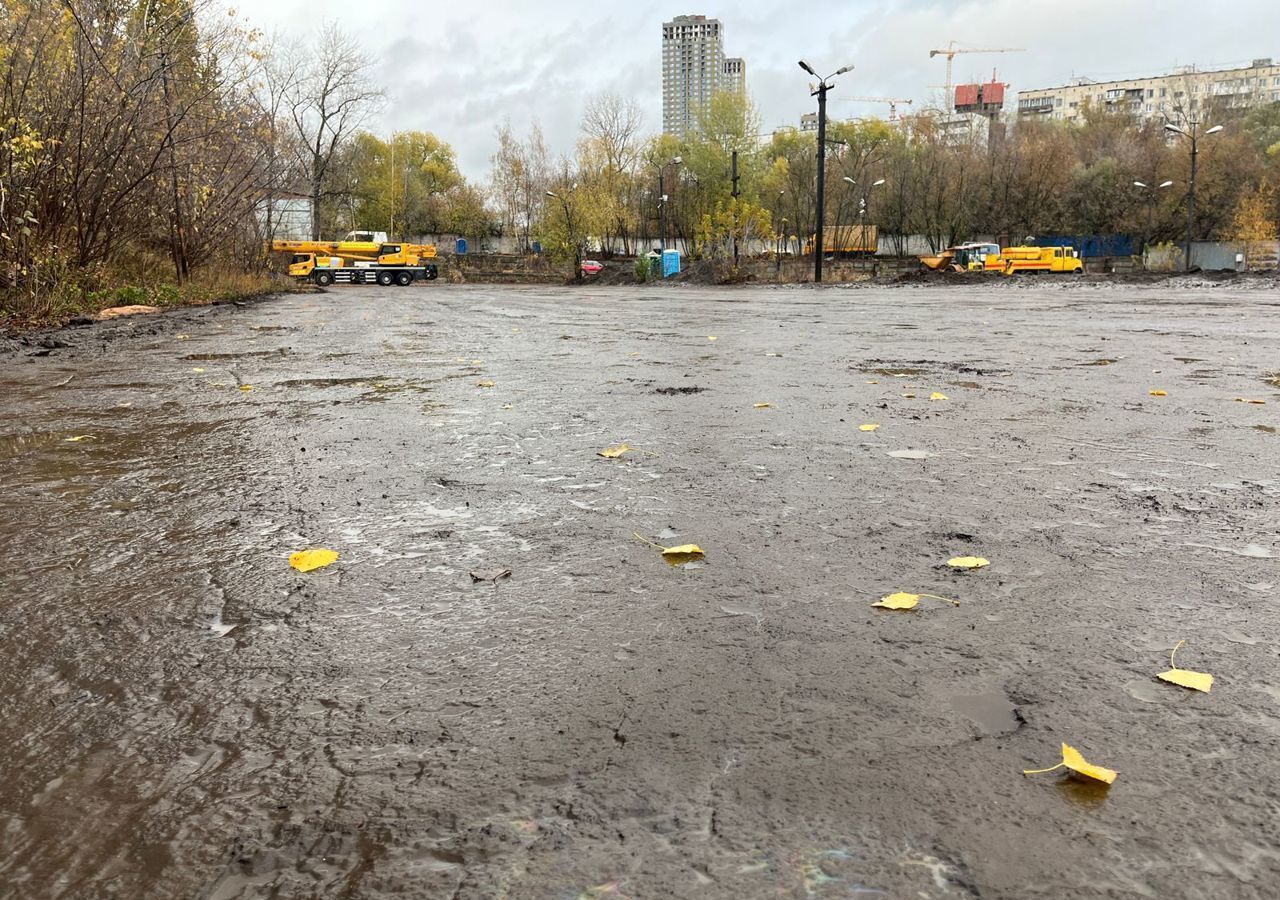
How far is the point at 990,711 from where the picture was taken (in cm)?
187

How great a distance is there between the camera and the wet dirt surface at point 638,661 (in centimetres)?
145

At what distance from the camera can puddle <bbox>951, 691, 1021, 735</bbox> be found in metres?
1.80

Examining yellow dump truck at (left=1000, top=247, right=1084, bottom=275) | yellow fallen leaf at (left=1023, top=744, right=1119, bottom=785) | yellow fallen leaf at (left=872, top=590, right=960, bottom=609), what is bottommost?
yellow fallen leaf at (left=1023, top=744, right=1119, bottom=785)

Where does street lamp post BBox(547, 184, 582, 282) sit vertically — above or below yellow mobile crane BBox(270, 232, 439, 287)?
above

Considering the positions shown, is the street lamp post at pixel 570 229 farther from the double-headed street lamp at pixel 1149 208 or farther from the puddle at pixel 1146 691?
the puddle at pixel 1146 691

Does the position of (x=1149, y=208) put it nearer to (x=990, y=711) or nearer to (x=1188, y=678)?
(x=1188, y=678)

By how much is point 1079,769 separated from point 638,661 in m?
0.92

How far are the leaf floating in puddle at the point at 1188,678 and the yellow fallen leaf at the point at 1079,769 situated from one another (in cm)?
44

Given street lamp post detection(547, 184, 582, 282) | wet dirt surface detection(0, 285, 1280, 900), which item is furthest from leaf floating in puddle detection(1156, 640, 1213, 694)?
street lamp post detection(547, 184, 582, 282)

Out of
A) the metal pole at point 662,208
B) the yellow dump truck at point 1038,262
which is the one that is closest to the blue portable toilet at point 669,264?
the metal pole at point 662,208

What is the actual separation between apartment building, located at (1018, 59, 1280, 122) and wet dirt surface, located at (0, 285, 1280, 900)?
78.5 m

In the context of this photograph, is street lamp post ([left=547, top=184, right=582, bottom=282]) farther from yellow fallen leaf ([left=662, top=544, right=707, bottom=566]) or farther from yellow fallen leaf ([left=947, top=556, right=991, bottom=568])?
yellow fallen leaf ([left=947, top=556, right=991, bottom=568])

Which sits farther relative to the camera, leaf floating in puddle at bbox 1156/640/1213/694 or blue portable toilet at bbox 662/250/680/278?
blue portable toilet at bbox 662/250/680/278

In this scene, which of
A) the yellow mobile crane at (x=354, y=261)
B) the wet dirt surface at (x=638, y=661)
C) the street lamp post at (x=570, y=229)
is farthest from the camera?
the street lamp post at (x=570, y=229)
